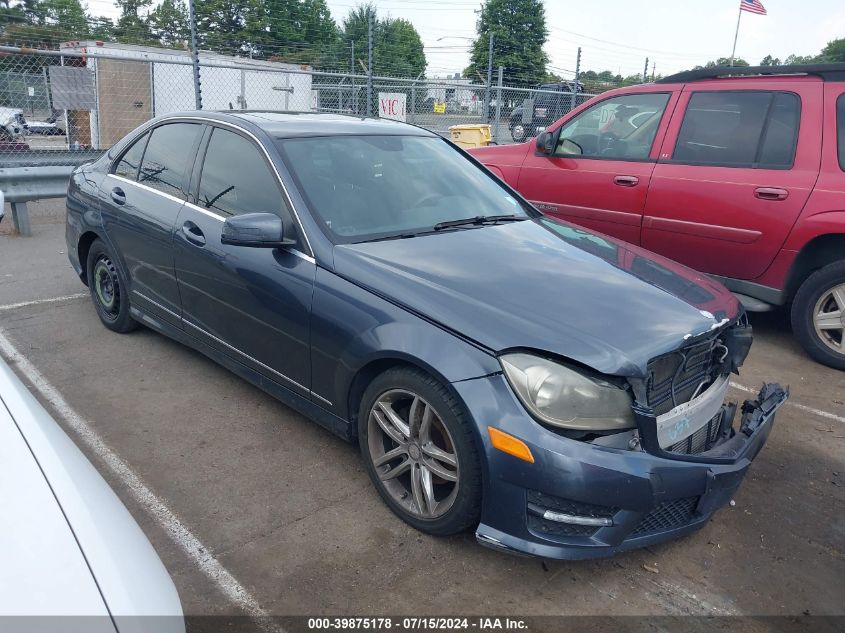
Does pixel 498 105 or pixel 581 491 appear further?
pixel 498 105

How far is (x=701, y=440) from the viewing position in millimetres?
2871

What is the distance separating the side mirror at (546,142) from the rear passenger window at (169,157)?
125 inches

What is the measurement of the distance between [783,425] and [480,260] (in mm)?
2256

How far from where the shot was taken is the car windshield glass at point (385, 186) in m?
3.36

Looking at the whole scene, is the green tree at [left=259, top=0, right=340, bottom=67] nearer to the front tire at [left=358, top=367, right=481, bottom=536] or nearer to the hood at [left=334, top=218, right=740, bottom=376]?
the hood at [left=334, top=218, right=740, bottom=376]

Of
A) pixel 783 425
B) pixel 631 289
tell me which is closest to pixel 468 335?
pixel 631 289

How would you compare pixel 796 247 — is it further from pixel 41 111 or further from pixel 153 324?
pixel 41 111

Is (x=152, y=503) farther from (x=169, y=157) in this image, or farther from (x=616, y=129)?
(x=616, y=129)

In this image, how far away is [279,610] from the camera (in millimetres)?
2453

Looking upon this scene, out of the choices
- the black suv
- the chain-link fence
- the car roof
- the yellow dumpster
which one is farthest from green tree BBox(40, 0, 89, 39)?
the car roof

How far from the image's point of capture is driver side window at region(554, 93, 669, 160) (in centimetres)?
574

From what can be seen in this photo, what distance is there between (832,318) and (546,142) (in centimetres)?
268

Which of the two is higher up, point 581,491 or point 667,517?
point 581,491

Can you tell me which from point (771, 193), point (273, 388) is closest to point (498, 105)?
point (771, 193)
